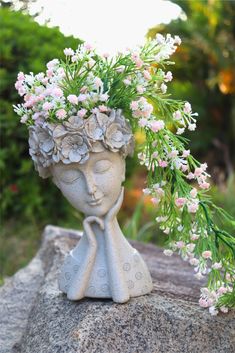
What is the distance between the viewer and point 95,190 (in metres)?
2.47

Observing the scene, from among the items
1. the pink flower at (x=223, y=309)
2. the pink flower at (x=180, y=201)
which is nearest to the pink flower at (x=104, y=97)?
the pink flower at (x=180, y=201)

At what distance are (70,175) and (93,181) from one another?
0.33ft

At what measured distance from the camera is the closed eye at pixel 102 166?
8.11 feet

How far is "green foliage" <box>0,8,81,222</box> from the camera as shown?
5.30m

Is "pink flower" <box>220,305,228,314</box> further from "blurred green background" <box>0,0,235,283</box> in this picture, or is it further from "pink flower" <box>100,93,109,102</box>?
"blurred green background" <box>0,0,235,283</box>

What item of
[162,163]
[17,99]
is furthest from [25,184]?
[162,163]

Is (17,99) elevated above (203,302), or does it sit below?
above

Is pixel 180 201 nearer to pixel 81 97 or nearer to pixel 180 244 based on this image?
pixel 180 244

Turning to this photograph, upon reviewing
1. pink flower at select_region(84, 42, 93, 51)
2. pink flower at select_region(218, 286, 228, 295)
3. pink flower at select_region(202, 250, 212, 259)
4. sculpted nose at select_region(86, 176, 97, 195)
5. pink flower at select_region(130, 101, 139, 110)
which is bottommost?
pink flower at select_region(218, 286, 228, 295)

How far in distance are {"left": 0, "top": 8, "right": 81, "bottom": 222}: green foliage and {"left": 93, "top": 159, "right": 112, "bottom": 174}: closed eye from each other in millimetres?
2853

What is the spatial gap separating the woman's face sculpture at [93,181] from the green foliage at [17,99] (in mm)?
2777

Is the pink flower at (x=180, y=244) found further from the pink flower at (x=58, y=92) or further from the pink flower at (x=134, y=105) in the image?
the pink flower at (x=58, y=92)

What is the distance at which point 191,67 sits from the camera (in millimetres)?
9938

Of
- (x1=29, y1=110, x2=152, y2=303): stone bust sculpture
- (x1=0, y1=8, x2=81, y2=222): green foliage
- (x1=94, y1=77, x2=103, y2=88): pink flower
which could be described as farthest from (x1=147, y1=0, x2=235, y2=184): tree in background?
(x1=94, y1=77, x2=103, y2=88): pink flower
